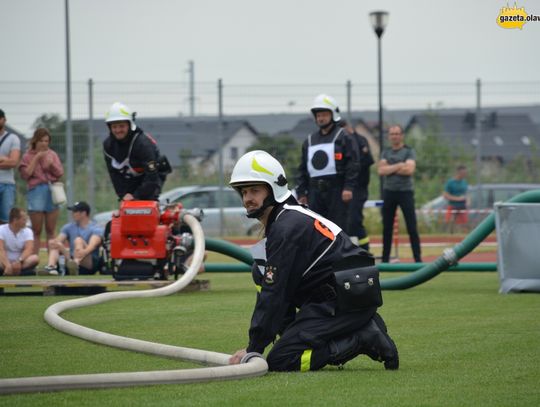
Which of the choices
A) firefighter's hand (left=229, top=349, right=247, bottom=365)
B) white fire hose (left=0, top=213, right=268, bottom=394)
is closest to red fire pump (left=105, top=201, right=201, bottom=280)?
white fire hose (left=0, top=213, right=268, bottom=394)

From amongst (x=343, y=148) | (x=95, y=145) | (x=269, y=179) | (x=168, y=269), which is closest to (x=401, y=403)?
(x=269, y=179)

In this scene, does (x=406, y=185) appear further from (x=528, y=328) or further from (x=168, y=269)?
(x=528, y=328)

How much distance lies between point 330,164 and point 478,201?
35.3 feet

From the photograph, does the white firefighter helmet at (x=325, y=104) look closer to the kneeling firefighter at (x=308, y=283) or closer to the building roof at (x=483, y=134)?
the kneeling firefighter at (x=308, y=283)

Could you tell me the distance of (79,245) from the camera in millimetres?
15141

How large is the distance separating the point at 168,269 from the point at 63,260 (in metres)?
2.79

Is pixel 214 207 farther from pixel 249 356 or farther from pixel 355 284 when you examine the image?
pixel 249 356

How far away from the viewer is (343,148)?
14.5m

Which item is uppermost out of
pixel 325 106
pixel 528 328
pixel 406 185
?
pixel 325 106

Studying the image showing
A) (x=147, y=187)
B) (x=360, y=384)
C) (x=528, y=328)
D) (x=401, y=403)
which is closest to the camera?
(x=401, y=403)

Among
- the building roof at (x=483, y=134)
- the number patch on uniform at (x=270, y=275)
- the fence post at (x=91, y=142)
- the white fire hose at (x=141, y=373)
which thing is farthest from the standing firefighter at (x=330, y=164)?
the building roof at (x=483, y=134)

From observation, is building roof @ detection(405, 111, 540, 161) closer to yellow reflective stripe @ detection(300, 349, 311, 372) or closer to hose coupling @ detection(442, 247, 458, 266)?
hose coupling @ detection(442, 247, 458, 266)

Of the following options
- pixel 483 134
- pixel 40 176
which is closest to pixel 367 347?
pixel 40 176

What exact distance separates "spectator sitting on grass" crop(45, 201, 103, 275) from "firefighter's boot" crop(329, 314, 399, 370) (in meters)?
8.30
